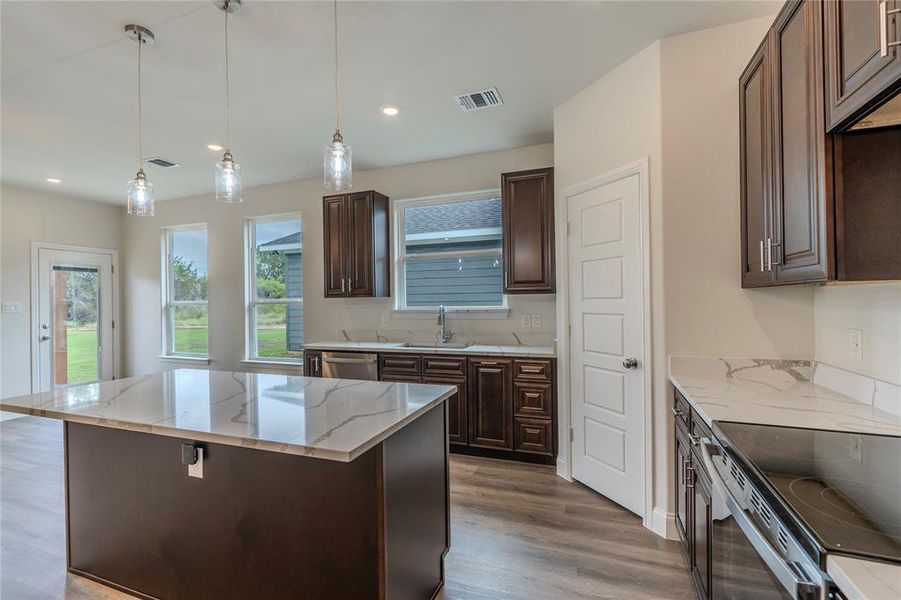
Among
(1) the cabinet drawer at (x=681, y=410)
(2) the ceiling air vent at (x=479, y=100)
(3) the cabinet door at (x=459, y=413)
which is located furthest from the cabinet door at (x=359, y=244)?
(1) the cabinet drawer at (x=681, y=410)

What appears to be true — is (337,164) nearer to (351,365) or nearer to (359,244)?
(359,244)

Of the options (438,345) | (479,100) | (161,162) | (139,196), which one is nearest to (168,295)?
(161,162)

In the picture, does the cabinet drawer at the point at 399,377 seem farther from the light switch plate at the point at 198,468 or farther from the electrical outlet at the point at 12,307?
the electrical outlet at the point at 12,307

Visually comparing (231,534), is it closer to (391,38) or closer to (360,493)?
(360,493)

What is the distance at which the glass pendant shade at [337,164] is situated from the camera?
215 cm

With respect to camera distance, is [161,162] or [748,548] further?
[161,162]

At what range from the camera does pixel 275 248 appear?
5.27 m

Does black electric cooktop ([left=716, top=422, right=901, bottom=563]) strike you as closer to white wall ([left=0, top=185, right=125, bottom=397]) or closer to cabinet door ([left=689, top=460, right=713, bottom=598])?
cabinet door ([left=689, top=460, right=713, bottom=598])

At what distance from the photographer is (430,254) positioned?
442 centimetres

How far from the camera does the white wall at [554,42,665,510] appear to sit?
7.84 ft

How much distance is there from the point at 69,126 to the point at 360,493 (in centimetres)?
407

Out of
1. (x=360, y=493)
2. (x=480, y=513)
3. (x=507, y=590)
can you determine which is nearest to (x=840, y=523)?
(x=360, y=493)

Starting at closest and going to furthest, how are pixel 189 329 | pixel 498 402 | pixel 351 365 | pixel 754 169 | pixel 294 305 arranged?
pixel 754 169
pixel 498 402
pixel 351 365
pixel 294 305
pixel 189 329

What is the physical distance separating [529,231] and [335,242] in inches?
83.4
